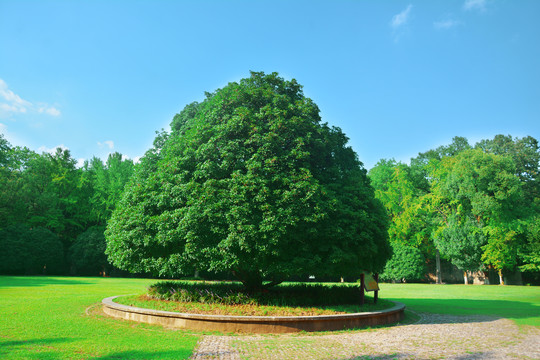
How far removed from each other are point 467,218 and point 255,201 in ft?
110

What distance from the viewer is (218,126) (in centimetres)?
1345

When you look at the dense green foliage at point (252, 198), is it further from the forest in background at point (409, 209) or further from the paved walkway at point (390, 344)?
the forest in background at point (409, 209)

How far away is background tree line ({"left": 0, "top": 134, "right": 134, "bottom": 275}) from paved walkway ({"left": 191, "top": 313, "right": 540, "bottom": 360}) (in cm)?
3904

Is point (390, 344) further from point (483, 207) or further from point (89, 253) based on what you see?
point (89, 253)

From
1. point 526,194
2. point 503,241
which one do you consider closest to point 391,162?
point 526,194

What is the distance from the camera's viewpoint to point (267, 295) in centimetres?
1262

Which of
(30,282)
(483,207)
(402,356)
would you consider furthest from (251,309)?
(483,207)

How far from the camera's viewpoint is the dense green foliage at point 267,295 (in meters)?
12.3

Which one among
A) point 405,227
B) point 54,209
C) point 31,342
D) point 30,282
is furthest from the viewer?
point 54,209

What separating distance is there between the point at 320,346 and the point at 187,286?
7.83m

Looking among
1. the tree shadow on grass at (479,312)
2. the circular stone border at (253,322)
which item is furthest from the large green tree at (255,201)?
the tree shadow on grass at (479,312)

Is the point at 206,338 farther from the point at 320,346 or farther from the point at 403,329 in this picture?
the point at 403,329

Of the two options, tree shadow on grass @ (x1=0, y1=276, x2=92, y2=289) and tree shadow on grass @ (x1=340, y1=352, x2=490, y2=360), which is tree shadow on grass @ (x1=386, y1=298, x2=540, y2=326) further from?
tree shadow on grass @ (x1=0, y1=276, x2=92, y2=289)

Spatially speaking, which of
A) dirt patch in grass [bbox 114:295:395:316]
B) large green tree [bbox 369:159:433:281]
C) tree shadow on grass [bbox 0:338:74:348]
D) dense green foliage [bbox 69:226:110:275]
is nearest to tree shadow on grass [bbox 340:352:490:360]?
dirt patch in grass [bbox 114:295:395:316]
